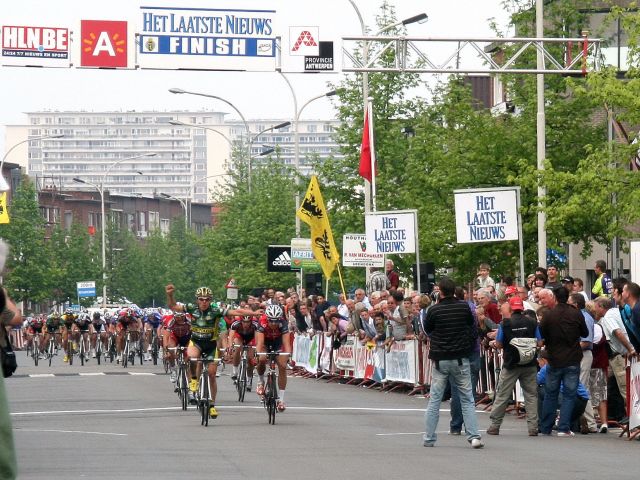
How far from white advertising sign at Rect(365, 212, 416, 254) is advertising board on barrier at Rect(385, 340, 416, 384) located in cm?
380

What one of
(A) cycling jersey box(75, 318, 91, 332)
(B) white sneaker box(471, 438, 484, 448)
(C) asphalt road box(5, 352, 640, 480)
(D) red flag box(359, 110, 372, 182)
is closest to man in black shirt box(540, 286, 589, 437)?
(C) asphalt road box(5, 352, 640, 480)

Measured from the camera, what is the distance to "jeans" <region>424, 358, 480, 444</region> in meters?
17.0

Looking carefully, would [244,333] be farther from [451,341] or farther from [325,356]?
[325,356]

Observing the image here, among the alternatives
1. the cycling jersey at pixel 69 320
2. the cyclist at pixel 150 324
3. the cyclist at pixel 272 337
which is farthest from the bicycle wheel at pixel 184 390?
the cycling jersey at pixel 69 320

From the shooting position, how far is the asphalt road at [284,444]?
14.1 meters

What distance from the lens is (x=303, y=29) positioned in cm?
3253

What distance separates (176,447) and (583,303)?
5343mm

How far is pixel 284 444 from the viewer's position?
17172mm

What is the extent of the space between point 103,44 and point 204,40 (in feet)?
6.58

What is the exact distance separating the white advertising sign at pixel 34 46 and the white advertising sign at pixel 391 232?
692 centimetres

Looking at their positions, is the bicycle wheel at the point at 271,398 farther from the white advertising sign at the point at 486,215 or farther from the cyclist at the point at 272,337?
the white advertising sign at the point at 486,215

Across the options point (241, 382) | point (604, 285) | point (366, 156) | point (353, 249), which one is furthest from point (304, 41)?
point (604, 285)

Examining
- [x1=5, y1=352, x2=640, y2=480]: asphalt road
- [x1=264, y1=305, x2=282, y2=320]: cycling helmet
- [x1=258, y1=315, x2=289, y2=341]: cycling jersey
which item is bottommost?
[x1=5, y1=352, x2=640, y2=480]: asphalt road

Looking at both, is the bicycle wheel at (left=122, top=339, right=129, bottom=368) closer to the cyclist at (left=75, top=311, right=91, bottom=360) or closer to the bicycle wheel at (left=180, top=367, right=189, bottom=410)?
the cyclist at (left=75, top=311, right=91, bottom=360)
